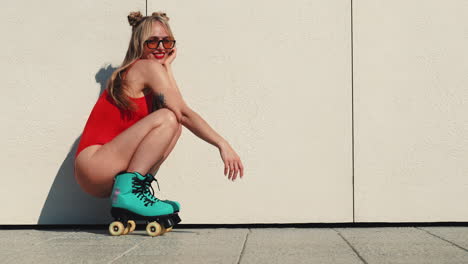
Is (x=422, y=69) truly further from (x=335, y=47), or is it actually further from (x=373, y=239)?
(x=373, y=239)

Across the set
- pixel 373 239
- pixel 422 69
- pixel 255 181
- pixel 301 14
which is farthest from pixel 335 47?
pixel 373 239

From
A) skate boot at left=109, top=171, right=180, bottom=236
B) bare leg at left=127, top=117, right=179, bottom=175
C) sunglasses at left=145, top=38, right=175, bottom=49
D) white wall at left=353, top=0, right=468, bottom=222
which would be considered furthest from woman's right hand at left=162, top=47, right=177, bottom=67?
white wall at left=353, top=0, right=468, bottom=222

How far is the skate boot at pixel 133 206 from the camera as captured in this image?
123 inches

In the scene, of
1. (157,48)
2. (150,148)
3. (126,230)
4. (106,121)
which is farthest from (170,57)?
(126,230)

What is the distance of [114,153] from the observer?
10.6 feet

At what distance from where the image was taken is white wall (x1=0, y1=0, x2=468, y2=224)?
11.8ft

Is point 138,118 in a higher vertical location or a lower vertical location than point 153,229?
higher

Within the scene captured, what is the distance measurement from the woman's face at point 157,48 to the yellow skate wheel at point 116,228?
96 cm

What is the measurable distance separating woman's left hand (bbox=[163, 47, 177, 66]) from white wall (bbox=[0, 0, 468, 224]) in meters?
0.09

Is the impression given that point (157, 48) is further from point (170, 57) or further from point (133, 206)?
point (133, 206)

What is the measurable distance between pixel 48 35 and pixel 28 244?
56.6 inches

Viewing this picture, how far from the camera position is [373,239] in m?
2.90

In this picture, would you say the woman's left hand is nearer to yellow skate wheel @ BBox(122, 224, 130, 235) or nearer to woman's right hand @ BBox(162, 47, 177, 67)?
woman's right hand @ BBox(162, 47, 177, 67)

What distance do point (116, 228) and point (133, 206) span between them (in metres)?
0.14
